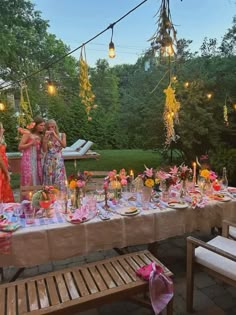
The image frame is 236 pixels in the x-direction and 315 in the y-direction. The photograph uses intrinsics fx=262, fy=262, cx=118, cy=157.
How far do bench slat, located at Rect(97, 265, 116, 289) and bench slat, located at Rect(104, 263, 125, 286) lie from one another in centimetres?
2

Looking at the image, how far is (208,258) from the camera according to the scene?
201 cm

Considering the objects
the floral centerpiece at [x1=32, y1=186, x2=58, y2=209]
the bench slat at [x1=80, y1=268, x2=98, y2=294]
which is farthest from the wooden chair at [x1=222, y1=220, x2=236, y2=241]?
the floral centerpiece at [x1=32, y1=186, x2=58, y2=209]

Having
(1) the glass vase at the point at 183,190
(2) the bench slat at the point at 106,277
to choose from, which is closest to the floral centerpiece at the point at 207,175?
(1) the glass vase at the point at 183,190

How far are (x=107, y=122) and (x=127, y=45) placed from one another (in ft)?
11.5

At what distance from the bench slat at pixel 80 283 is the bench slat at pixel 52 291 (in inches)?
5.6

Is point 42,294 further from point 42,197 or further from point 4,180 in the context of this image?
point 4,180

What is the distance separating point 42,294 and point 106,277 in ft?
1.36

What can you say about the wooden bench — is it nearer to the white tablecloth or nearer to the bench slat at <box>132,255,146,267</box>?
the bench slat at <box>132,255,146,267</box>

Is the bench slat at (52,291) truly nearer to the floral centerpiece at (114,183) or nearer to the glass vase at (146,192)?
the floral centerpiece at (114,183)

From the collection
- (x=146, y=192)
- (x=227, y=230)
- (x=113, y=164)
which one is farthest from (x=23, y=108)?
(x=113, y=164)

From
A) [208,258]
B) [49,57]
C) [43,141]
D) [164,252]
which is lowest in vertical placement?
[164,252]

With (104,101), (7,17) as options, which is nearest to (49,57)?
(7,17)

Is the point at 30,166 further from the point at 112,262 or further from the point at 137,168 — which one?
the point at 137,168

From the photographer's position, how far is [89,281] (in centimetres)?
171
